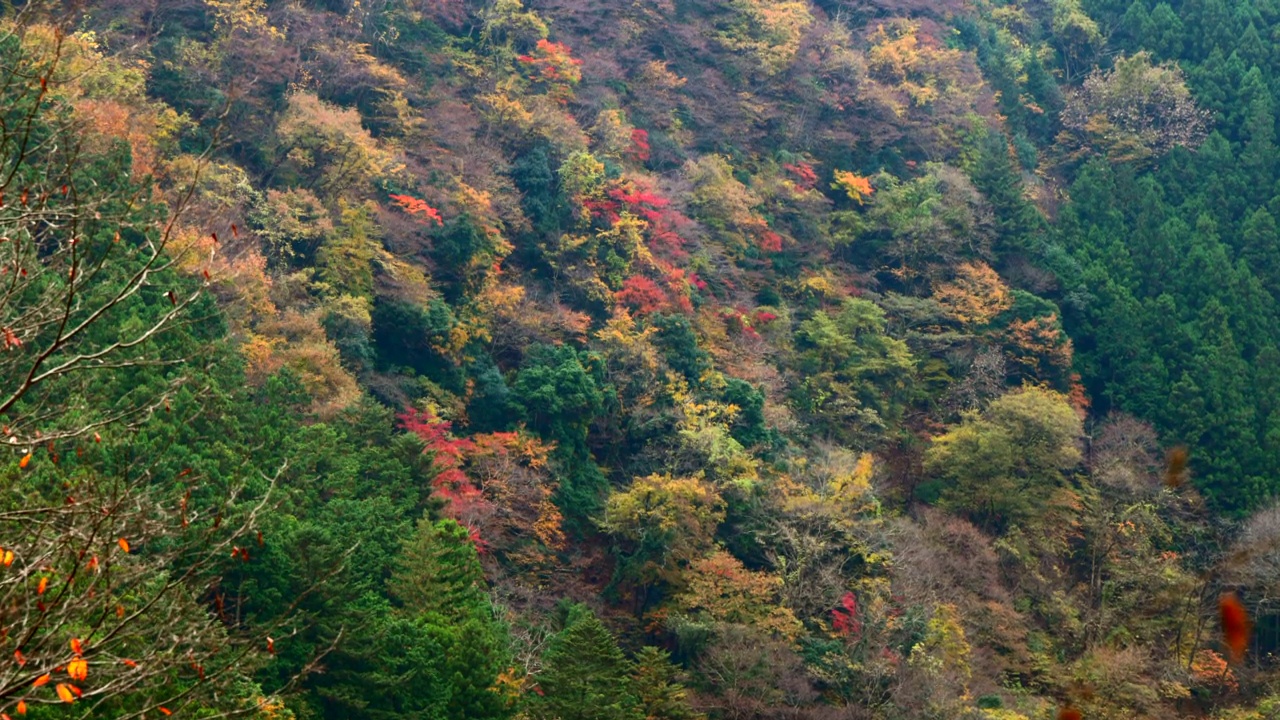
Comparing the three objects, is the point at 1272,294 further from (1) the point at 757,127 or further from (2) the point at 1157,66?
(1) the point at 757,127

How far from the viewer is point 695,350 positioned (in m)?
25.8

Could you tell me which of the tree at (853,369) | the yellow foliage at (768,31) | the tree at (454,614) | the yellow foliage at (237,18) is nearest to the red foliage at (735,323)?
the tree at (853,369)

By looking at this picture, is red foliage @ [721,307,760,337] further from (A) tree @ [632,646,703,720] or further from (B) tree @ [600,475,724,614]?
(A) tree @ [632,646,703,720]

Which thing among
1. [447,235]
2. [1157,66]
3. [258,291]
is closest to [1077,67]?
[1157,66]

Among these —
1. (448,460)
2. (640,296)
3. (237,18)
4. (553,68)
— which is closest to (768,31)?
(553,68)

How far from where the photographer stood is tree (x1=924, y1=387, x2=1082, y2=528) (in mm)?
26734

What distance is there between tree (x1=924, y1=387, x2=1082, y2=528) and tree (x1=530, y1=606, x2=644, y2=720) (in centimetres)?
1313

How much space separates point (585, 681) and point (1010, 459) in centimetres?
1424

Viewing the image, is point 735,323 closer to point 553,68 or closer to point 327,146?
point 553,68

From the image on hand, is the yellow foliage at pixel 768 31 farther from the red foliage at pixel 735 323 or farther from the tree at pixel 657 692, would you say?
the tree at pixel 657 692

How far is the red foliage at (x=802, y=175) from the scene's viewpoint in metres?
34.1

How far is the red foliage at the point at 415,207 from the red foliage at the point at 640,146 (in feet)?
24.7

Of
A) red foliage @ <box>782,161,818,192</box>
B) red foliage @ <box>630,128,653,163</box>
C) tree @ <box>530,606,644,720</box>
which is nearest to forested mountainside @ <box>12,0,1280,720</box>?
tree @ <box>530,606,644,720</box>

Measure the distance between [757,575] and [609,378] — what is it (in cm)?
573
